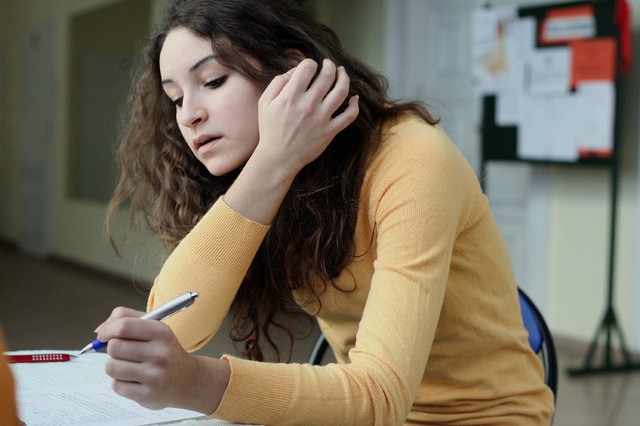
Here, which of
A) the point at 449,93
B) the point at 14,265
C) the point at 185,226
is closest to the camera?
the point at 185,226

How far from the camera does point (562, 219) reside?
4.17 meters

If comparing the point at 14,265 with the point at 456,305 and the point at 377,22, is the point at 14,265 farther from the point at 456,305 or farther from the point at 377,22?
the point at 456,305

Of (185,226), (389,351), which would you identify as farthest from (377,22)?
(389,351)

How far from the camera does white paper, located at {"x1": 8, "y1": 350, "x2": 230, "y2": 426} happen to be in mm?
937

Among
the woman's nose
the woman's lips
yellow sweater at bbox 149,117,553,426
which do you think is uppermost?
the woman's nose

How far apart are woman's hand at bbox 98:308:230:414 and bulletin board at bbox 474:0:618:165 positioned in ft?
10.8

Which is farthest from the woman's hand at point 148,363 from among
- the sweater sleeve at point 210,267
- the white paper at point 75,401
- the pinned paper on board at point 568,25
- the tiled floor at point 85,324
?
the pinned paper on board at point 568,25

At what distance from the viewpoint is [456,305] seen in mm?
1126

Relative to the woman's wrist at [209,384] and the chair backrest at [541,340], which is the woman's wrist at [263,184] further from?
the chair backrest at [541,340]

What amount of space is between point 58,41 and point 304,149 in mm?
7267

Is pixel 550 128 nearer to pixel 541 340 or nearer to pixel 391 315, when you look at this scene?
pixel 541 340

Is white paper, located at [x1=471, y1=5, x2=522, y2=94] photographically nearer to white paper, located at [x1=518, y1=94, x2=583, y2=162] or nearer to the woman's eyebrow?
white paper, located at [x1=518, y1=94, x2=583, y2=162]

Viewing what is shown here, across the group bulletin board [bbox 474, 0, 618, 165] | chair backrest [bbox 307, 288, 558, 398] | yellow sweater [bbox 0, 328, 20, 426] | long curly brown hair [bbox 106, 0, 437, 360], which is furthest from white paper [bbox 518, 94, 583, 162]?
yellow sweater [bbox 0, 328, 20, 426]

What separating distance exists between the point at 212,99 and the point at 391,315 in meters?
0.41
